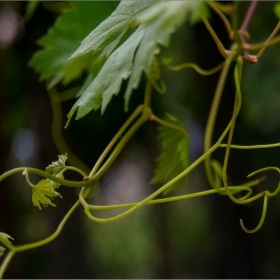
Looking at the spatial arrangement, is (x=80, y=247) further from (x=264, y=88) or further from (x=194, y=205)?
(x=264, y=88)

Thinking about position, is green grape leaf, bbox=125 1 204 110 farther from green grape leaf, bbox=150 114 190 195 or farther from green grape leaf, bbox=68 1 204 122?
green grape leaf, bbox=150 114 190 195

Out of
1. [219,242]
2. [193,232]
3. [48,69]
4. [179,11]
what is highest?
[179,11]

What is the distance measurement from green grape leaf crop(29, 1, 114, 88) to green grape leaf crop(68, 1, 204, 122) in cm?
20

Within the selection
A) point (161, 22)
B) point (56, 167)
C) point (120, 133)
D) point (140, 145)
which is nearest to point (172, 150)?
point (120, 133)

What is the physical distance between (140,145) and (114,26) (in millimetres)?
995

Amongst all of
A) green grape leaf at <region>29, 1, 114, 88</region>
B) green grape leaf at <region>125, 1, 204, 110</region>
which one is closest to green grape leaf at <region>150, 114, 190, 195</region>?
green grape leaf at <region>29, 1, 114, 88</region>

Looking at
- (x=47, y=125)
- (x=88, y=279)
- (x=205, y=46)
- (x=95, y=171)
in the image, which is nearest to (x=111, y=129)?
(x=47, y=125)

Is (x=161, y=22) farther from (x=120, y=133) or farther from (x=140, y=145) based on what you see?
(x=140, y=145)

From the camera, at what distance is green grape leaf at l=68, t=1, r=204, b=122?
0.19 metres

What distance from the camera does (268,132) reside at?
996 millimetres

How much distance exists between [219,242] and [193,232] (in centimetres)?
41

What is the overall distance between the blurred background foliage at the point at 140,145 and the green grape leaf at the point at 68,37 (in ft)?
1.22

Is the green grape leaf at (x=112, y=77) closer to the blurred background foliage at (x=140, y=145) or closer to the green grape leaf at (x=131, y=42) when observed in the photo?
the green grape leaf at (x=131, y=42)

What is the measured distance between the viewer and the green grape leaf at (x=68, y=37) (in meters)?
0.55
